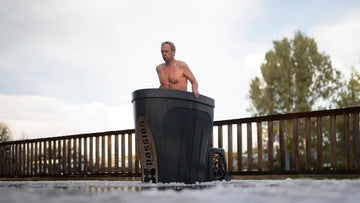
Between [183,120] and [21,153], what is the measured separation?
18.0 feet

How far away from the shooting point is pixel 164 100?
2994 millimetres

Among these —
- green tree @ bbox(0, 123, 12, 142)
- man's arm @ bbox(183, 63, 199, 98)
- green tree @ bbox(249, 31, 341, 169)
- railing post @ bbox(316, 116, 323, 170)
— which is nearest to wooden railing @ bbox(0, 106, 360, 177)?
railing post @ bbox(316, 116, 323, 170)

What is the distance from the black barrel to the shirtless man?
0.95ft

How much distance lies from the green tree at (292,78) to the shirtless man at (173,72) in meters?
15.6

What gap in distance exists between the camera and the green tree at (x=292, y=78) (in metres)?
18.5

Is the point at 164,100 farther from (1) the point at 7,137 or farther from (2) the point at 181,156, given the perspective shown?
(1) the point at 7,137

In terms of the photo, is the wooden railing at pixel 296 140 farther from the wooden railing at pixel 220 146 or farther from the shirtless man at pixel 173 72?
the shirtless man at pixel 173 72

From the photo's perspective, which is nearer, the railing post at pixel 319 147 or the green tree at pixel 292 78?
the railing post at pixel 319 147

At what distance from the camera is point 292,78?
19.1 meters

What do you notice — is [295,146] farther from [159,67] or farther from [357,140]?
[159,67]

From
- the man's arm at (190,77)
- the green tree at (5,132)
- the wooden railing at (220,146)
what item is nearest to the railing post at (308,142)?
the wooden railing at (220,146)

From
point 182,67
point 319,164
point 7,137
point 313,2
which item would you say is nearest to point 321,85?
point 313,2

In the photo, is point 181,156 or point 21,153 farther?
point 21,153

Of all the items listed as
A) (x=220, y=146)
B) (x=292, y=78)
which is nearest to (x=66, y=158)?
(x=220, y=146)
